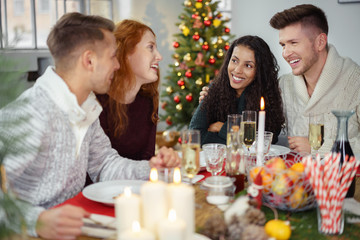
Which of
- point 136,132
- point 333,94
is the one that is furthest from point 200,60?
point 136,132

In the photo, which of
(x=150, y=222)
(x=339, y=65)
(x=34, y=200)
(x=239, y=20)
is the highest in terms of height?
(x=239, y=20)

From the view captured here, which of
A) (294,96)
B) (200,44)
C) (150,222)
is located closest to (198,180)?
(150,222)

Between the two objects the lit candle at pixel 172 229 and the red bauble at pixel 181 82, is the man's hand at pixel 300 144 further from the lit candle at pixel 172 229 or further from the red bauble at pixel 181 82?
the red bauble at pixel 181 82

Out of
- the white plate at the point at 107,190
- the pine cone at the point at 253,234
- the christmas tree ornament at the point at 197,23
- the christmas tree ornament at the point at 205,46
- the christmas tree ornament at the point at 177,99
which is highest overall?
the christmas tree ornament at the point at 197,23

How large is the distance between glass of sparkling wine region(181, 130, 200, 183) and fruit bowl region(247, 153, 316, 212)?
0.69 ft

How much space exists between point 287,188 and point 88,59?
89 centimetres

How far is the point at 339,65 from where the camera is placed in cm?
253

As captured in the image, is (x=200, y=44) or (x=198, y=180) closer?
(x=198, y=180)

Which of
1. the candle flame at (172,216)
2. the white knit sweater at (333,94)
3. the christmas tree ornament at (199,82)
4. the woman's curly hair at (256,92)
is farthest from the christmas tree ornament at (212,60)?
the candle flame at (172,216)

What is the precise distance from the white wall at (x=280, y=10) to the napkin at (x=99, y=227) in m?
4.95

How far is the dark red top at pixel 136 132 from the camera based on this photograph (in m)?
2.15

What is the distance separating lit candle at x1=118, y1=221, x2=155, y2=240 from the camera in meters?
0.71

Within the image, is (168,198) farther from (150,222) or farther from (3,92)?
(3,92)

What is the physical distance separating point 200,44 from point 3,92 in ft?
15.5
